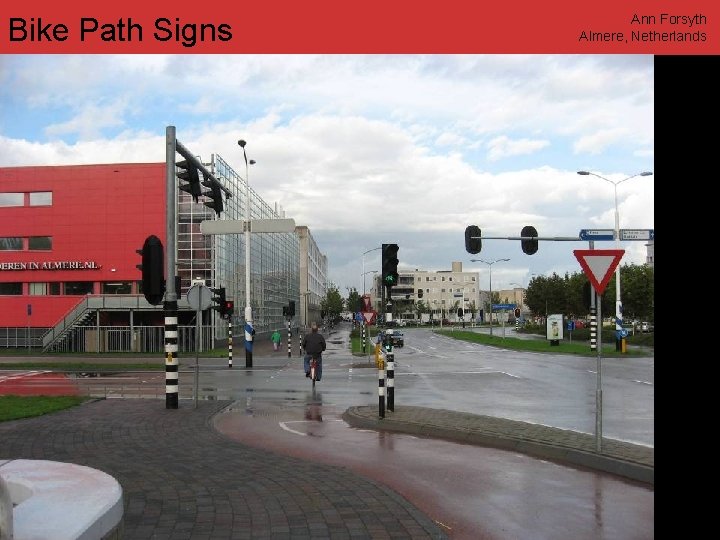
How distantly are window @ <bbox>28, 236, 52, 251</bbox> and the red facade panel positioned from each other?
A: 25 cm

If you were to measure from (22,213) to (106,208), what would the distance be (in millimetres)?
6393

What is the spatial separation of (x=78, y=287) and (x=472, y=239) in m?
33.3

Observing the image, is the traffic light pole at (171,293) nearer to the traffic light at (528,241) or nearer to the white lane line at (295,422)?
the white lane line at (295,422)

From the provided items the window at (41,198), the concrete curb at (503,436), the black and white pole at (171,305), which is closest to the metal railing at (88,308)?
the window at (41,198)

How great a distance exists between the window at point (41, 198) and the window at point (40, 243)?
2459 millimetres

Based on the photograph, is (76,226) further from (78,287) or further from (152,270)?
(152,270)

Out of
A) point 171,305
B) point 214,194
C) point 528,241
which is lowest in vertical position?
point 171,305

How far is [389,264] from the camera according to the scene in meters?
13.0

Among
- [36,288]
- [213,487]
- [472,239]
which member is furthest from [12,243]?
[213,487]

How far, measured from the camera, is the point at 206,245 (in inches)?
1829

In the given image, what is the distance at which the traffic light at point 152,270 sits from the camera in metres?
12.5

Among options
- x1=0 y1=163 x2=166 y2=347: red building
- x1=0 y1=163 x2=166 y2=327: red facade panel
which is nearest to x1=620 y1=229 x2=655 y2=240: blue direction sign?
x1=0 y1=163 x2=166 y2=347: red building

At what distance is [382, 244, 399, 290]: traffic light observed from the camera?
12836 mm
